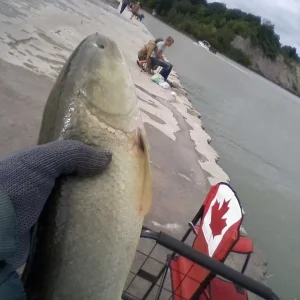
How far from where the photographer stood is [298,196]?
10.1 metres

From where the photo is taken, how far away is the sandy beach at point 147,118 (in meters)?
4.60

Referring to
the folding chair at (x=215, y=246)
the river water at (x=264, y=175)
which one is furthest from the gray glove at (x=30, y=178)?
the river water at (x=264, y=175)

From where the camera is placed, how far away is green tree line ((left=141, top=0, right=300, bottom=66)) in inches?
3036

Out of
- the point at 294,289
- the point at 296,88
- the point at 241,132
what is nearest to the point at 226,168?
the point at 294,289

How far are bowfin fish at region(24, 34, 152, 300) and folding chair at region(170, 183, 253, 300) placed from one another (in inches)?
41.4

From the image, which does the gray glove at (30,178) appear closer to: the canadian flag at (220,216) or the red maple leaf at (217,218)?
the canadian flag at (220,216)

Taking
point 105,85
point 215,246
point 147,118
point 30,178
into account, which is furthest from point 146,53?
point 30,178

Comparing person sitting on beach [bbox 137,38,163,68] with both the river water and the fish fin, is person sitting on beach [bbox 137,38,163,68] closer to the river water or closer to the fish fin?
the river water

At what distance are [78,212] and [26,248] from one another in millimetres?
234

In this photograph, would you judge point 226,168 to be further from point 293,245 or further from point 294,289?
point 294,289

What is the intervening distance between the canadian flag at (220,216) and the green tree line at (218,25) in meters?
74.3

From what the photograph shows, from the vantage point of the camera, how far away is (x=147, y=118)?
7.40 meters

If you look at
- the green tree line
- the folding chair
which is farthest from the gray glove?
the green tree line

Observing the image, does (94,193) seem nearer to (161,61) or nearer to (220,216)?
(220,216)
